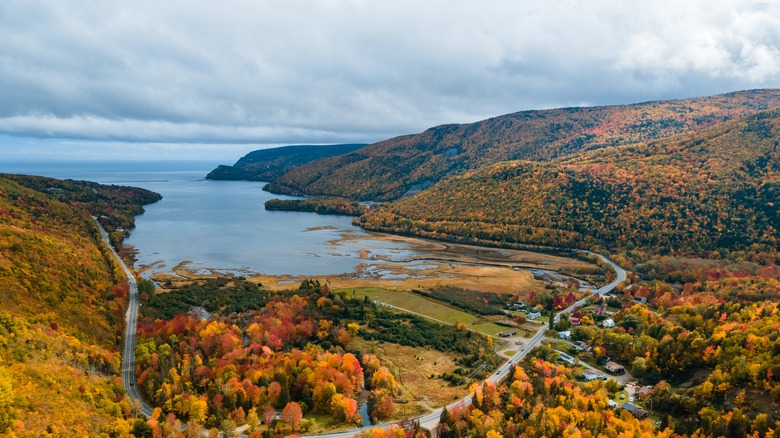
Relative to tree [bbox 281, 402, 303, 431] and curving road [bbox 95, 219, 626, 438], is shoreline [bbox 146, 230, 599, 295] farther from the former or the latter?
tree [bbox 281, 402, 303, 431]

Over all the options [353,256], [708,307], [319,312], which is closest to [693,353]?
[708,307]

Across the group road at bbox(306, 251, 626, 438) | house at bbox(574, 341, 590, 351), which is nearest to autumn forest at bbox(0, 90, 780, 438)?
house at bbox(574, 341, 590, 351)

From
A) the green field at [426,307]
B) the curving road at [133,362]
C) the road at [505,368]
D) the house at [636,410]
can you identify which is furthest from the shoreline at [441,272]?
the house at [636,410]

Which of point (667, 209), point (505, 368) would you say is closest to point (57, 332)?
point (505, 368)

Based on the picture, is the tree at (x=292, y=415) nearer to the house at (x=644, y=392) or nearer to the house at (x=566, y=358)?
the house at (x=566, y=358)

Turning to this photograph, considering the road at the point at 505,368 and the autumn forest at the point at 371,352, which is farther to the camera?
the road at the point at 505,368

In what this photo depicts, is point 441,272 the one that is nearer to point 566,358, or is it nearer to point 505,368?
point 566,358
